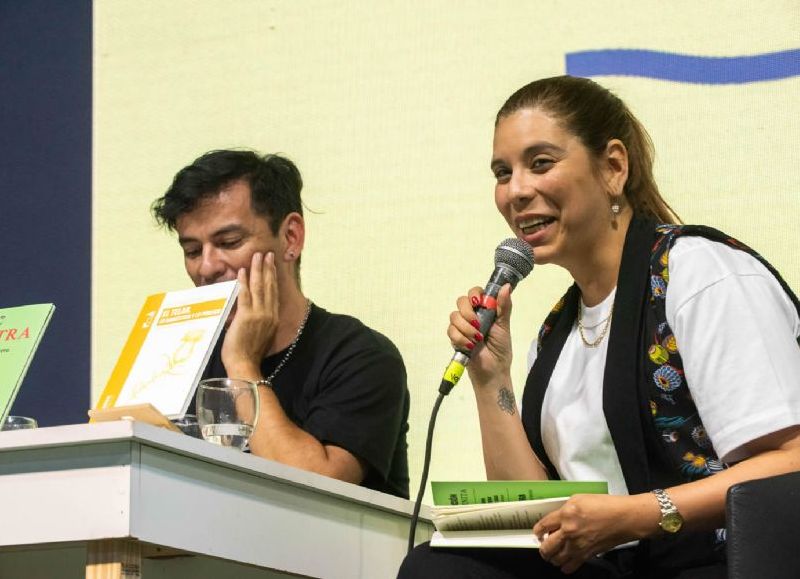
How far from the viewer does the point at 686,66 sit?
230 centimetres

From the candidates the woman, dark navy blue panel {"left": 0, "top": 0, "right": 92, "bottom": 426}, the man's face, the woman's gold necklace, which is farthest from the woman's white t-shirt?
dark navy blue panel {"left": 0, "top": 0, "right": 92, "bottom": 426}

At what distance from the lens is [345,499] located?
162 centimetres

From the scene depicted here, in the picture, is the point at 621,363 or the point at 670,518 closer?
the point at 670,518

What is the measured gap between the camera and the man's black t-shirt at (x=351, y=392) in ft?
6.69

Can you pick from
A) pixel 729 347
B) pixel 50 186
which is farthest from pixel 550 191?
pixel 50 186

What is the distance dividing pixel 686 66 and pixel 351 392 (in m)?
0.88

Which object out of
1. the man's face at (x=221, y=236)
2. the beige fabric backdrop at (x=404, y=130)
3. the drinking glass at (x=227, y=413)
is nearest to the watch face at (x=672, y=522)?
the drinking glass at (x=227, y=413)

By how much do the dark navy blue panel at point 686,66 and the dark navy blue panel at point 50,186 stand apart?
121 cm

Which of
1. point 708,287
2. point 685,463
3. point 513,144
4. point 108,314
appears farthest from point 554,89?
point 108,314

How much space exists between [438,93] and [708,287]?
3.67ft

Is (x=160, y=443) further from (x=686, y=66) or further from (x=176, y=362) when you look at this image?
(x=686, y=66)

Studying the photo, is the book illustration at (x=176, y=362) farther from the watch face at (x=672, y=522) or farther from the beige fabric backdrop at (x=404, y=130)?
the beige fabric backdrop at (x=404, y=130)

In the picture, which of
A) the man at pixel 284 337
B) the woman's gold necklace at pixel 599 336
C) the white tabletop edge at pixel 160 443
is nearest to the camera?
the white tabletop edge at pixel 160 443

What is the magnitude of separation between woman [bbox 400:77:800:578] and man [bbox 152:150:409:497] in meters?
0.32
